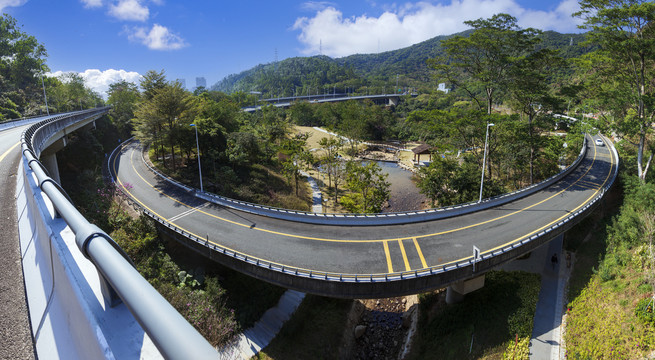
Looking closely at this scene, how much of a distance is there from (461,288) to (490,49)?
2096 cm

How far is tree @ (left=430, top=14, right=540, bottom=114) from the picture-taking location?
25516mm

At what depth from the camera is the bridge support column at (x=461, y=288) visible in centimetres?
1642

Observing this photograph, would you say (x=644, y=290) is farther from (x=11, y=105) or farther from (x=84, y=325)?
(x=11, y=105)

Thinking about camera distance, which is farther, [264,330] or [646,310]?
[264,330]

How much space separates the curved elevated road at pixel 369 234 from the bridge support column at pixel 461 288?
1842mm

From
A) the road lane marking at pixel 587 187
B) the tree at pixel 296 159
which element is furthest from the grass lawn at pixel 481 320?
the tree at pixel 296 159

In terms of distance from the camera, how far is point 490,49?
26.4m

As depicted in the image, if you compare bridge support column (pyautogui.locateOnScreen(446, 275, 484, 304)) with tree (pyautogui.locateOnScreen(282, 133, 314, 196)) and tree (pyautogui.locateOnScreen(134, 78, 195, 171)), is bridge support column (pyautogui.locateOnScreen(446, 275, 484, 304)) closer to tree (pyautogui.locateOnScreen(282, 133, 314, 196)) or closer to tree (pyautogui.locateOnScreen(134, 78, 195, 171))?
tree (pyautogui.locateOnScreen(282, 133, 314, 196))

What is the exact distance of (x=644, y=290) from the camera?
46.2 ft

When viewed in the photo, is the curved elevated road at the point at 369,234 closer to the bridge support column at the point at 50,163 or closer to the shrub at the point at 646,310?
the shrub at the point at 646,310

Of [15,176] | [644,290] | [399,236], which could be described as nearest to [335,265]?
[399,236]

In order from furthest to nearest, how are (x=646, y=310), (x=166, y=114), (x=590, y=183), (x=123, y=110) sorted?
(x=123, y=110) < (x=166, y=114) < (x=590, y=183) < (x=646, y=310)

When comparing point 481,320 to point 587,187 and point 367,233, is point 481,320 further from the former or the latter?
point 587,187

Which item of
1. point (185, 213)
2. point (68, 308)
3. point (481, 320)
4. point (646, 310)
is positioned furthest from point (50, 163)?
point (646, 310)
